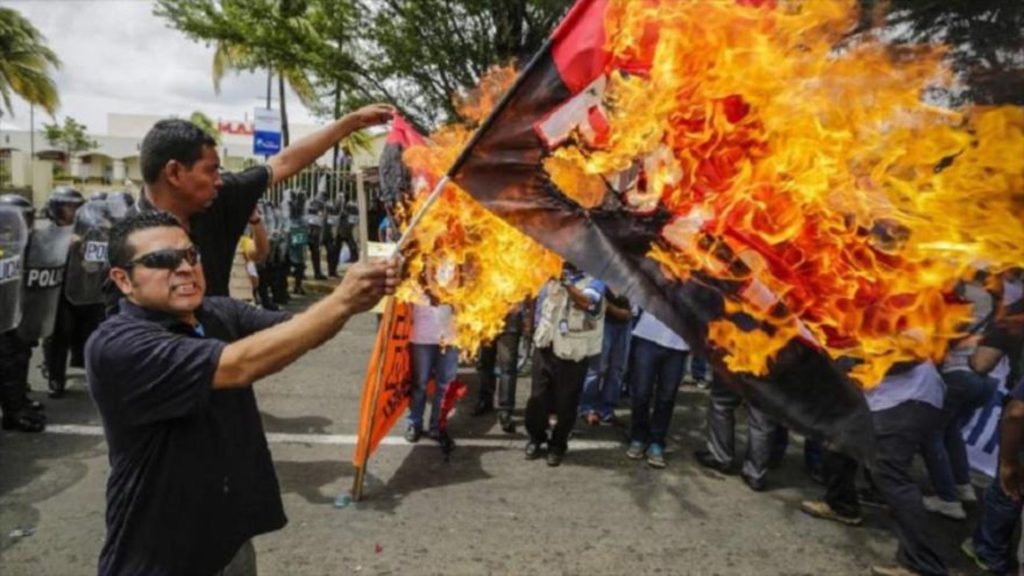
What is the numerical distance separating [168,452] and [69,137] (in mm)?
74230

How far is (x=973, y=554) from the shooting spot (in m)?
4.62

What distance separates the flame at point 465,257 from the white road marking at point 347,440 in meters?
1.00

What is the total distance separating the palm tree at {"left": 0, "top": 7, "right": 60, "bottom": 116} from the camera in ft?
97.3

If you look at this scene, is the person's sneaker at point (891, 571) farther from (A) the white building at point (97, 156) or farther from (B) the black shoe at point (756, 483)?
(A) the white building at point (97, 156)

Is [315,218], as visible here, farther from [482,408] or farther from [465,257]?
[465,257]

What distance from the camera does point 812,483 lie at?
5930 mm

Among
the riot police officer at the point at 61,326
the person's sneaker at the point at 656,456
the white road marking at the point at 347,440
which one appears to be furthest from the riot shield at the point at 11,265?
the person's sneaker at the point at 656,456

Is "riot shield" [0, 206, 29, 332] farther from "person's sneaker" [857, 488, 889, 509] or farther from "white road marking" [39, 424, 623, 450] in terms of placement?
"person's sneaker" [857, 488, 889, 509]

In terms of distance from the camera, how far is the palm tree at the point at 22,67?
29672 millimetres

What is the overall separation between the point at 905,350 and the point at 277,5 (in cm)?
1424

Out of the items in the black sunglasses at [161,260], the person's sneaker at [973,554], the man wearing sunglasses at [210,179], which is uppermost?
the man wearing sunglasses at [210,179]

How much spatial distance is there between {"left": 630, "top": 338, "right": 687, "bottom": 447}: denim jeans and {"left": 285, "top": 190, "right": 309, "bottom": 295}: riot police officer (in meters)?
9.98

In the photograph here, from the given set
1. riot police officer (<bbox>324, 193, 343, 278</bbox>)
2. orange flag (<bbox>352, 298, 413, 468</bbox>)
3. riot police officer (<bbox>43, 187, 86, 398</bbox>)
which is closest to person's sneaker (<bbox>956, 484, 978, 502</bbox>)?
orange flag (<bbox>352, 298, 413, 468</bbox>)

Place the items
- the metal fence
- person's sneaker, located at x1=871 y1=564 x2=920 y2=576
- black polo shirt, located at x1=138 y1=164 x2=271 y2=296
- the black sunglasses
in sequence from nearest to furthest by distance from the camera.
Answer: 1. the black sunglasses
2. black polo shirt, located at x1=138 y1=164 x2=271 y2=296
3. person's sneaker, located at x1=871 y1=564 x2=920 y2=576
4. the metal fence
